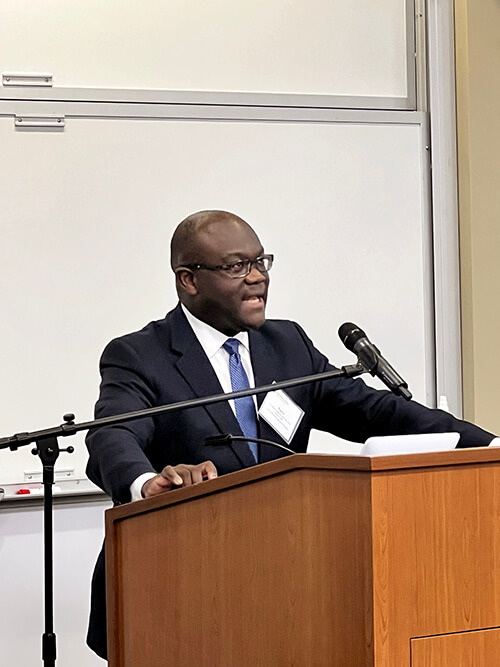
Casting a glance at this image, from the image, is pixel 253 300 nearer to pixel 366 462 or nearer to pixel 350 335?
pixel 350 335

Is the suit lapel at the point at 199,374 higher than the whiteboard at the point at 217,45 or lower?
lower

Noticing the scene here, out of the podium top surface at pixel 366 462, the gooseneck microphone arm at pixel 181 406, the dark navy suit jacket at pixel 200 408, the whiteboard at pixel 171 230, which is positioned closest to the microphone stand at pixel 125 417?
the gooseneck microphone arm at pixel 181 406

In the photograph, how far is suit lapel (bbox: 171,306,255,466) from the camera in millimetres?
2549

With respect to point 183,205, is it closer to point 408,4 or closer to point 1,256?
point 1,256

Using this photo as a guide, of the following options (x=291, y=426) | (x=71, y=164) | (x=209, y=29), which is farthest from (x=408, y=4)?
(x=291, y=426)

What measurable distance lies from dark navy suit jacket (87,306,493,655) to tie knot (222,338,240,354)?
0.14 ft

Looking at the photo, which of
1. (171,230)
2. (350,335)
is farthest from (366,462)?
(171,230)

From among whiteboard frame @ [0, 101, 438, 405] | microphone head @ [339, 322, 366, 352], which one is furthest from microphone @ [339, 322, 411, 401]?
whiteboard frame @ [0, 101, 438, 405]

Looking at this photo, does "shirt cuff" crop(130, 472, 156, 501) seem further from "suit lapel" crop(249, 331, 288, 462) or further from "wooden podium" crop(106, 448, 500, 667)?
"suit lapel" crop(249, 331, 288, 462)

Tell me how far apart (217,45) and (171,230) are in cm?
74

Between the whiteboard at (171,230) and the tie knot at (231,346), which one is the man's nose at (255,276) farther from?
the whiteboard at (171,230)

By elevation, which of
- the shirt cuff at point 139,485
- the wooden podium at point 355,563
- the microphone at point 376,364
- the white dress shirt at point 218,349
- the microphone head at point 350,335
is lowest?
the wooden podium at point 355,563

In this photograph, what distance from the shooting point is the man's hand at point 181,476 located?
1.97 m

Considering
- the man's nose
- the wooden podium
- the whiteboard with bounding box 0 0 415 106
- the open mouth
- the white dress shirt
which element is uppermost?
the whiteboard with bounding box 0 0 415 106
